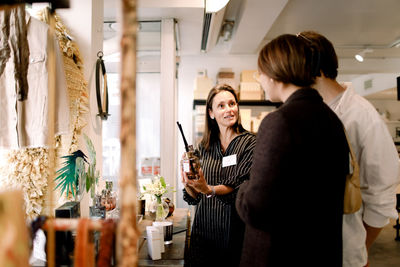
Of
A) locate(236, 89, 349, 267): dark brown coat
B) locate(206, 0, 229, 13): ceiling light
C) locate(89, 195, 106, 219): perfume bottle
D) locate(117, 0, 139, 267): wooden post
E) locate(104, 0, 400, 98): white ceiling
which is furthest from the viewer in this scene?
locate(104, 0, 400, 98): white ceiling

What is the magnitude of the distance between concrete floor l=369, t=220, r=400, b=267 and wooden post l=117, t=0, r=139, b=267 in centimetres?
388

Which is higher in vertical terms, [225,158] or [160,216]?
[225,158]

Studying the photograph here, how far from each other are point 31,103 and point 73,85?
44cm

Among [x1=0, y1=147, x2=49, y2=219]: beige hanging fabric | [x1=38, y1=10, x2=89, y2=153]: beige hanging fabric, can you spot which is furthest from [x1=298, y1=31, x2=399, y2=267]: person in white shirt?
[x1=0, y1=147, x2=49, y2=219]: beige hanging fabric

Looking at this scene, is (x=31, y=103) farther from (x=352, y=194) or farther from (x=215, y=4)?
(x=215, y=4)

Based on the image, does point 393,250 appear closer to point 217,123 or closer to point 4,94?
point 217,123

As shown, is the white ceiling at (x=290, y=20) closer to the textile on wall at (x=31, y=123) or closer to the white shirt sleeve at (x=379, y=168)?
the textile on wall at (x=31, y=123)

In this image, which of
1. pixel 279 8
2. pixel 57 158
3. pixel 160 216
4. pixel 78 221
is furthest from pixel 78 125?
pixel 279 8

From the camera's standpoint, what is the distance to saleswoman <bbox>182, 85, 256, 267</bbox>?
167 centimetres

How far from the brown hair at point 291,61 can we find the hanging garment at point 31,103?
1227 mm

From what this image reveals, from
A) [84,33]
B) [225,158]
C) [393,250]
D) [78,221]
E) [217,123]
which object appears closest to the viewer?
[78,221]

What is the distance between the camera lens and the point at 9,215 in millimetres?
508

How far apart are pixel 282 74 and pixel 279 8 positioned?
2.59 metres

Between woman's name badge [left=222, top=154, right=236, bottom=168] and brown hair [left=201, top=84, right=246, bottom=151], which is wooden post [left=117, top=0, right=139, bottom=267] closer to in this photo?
woman's name badge [left=222, top=154, right=236, bottom=168]
